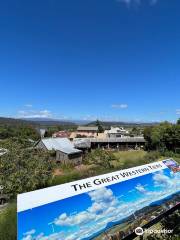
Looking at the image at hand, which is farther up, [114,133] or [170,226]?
[114,133]

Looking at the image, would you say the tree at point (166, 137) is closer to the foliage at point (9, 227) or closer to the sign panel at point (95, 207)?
the sign panel at point (95, 207)

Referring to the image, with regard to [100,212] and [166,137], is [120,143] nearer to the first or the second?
[166,137]

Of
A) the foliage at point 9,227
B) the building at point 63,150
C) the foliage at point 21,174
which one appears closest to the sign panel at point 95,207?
the foliage at point 9,227

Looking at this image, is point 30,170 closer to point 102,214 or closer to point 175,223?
point 102,214

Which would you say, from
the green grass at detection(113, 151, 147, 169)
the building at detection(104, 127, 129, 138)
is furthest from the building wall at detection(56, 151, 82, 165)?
the building at detection(104, 127, 129, 138)

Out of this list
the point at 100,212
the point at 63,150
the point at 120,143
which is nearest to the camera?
the point at 100,212

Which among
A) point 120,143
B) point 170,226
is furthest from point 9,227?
point 120,143
